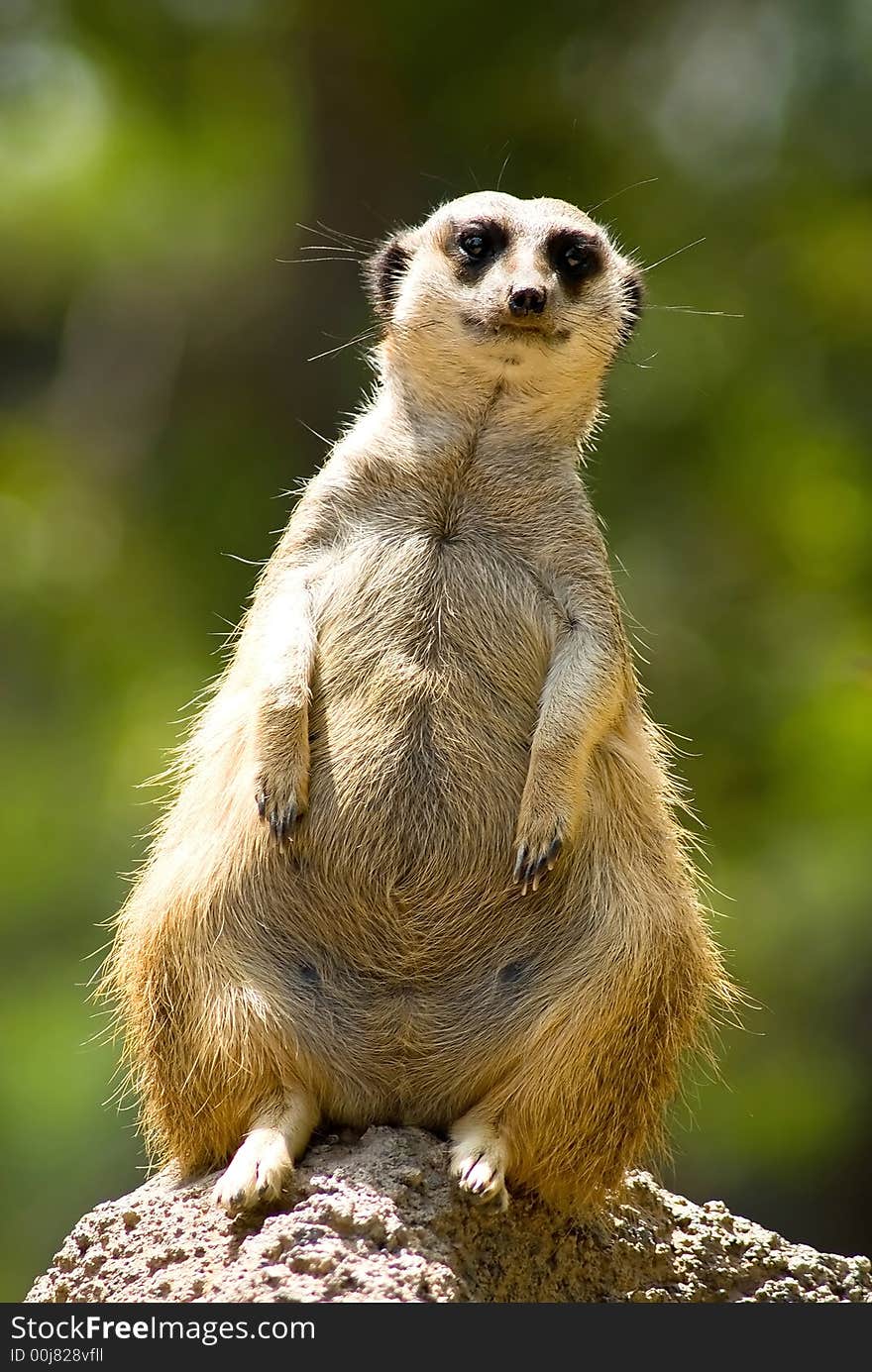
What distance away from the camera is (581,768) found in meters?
3.92

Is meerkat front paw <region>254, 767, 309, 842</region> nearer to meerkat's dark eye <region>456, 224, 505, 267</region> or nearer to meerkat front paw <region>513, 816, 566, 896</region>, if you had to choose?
meerkat front paw <region>513, 816, 566, 896</region>

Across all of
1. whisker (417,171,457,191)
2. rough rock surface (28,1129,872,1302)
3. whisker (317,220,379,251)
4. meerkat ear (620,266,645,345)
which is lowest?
rough rock surface (28,1129,872,1302)

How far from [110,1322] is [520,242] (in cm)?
252

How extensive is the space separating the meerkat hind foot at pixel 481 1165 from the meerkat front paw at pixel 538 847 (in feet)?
1.72

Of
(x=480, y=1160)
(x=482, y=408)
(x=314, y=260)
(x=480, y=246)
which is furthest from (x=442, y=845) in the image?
(x=314, y=260)

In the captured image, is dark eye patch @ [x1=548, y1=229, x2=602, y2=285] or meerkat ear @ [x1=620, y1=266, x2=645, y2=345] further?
meerkat ear @ [x1=620, y1=266, x2=645, y2=345]

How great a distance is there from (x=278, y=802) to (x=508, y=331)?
3.89 ft

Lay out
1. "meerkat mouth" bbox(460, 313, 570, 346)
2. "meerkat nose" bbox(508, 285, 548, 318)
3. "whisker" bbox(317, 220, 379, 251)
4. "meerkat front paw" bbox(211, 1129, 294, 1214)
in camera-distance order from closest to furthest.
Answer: "meerkat front paw" bbox(211, 1129, 294, 1214)
"meerkat nose" bbox(508, 285, 548, 318)
"meerkat mouth" bbox(460, 313, 570, 346)
"whisker" bbox(317, 220, 379, 251)

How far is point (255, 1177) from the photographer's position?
140 inches

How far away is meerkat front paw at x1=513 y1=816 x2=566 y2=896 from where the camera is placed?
12.6ft

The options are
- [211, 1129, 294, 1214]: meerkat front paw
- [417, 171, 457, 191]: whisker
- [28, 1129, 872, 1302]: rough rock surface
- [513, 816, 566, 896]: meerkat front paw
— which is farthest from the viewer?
[417, 171, 457, 191]: whisker

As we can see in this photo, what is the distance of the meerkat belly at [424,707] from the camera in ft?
12.9

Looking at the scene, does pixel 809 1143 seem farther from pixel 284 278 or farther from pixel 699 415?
pixel 284 278

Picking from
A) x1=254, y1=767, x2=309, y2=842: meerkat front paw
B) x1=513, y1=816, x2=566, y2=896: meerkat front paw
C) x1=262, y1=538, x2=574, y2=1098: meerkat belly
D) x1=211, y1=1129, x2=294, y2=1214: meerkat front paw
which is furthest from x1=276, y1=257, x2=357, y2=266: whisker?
x1=211, y1=1129, x2=294, y2=1214: meerkat front paw
